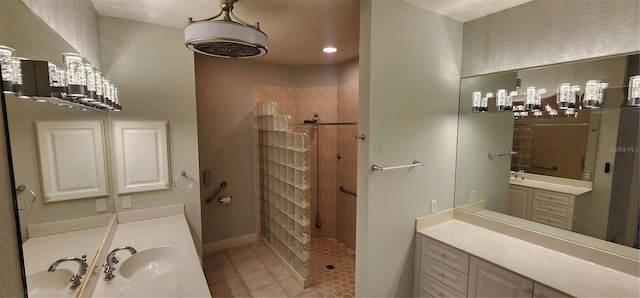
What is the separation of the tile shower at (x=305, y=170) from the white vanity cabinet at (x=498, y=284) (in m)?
1.43

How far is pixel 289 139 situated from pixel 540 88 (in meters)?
2.05

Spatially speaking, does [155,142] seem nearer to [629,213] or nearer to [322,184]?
[322,184]

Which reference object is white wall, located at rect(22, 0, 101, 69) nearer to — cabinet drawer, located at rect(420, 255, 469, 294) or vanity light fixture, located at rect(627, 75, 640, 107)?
cabinet drawer, located at rect(420, 255, 469, 294)

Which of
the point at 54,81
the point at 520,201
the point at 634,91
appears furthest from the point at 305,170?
the point at 634,91

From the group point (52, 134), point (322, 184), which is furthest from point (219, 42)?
point (322, 184)

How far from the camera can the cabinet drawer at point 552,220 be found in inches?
72.7

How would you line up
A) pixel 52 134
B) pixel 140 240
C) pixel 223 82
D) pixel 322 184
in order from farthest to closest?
pixel 322 184
pixel 223 82
pixel 140 240
pixel 52 134

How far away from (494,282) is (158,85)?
9.13 ft

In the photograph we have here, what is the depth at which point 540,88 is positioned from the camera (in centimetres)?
188

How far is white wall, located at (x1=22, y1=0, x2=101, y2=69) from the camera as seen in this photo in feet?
3.39

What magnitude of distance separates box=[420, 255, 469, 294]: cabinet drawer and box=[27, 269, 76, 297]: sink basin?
2.08 metres

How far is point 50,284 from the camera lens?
0.85m

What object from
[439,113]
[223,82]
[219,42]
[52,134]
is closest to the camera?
[52,134]

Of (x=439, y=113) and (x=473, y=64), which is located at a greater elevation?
(x=473, y=64)
